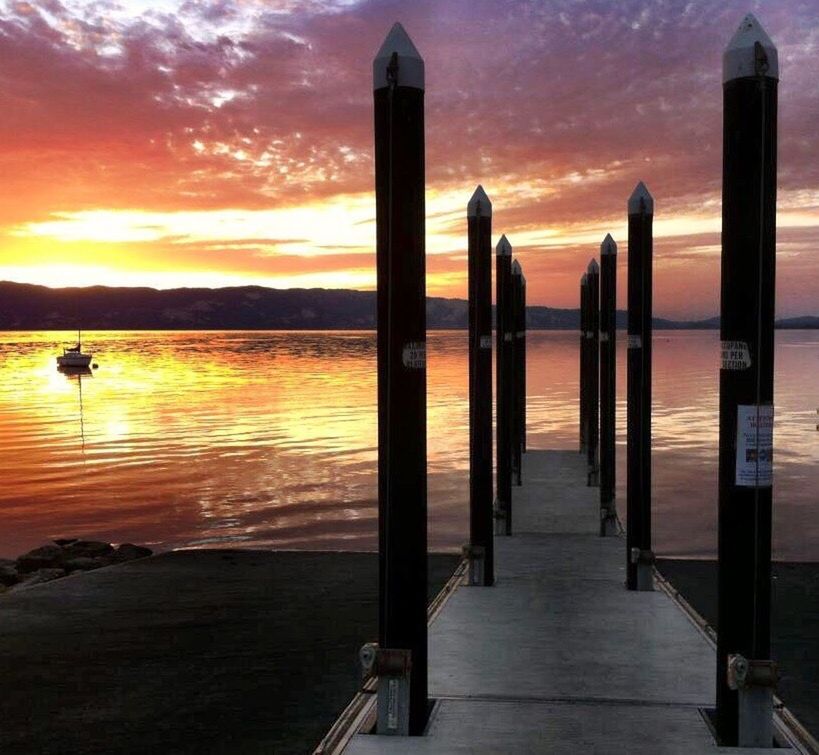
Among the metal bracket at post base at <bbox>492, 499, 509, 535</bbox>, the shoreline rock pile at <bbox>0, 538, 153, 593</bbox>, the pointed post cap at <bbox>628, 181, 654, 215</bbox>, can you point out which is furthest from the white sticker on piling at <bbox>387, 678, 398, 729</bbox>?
the shoreline rock pile at <bbox>0, 538, 153, 593</bbox>

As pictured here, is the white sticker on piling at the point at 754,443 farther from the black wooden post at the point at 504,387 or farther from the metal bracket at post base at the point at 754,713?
the black wooden post at the point at 504,387

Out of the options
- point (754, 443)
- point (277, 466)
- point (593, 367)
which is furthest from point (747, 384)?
point (277, 466)

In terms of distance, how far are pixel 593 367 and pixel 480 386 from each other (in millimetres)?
11585

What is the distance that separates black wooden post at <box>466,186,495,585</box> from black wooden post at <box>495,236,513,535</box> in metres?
2.65

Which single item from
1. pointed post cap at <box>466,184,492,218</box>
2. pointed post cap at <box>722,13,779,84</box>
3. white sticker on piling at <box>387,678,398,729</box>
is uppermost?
pointed post cap at <box>722,13,779,84</box>

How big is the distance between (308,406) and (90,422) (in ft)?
44.7

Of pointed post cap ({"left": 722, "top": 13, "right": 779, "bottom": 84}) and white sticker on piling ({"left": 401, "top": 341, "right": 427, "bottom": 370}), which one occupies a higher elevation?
pointed post cap ({"left": 722, "top": 13, "right": 779, "bottom": 84})

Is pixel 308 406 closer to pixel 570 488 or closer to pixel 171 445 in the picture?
pixel 171 445

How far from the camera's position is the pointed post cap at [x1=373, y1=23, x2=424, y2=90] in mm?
5723

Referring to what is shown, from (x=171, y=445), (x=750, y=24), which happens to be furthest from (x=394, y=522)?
(x=171, y=445)

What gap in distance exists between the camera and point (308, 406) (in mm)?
58812

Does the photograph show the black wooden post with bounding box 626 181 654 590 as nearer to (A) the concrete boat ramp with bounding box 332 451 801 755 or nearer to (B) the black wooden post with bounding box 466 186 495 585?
(A) the concrete boat ramp with bounding box 332 451 801 755

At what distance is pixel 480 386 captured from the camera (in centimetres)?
1045

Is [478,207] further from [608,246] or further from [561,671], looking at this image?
[561,671]
